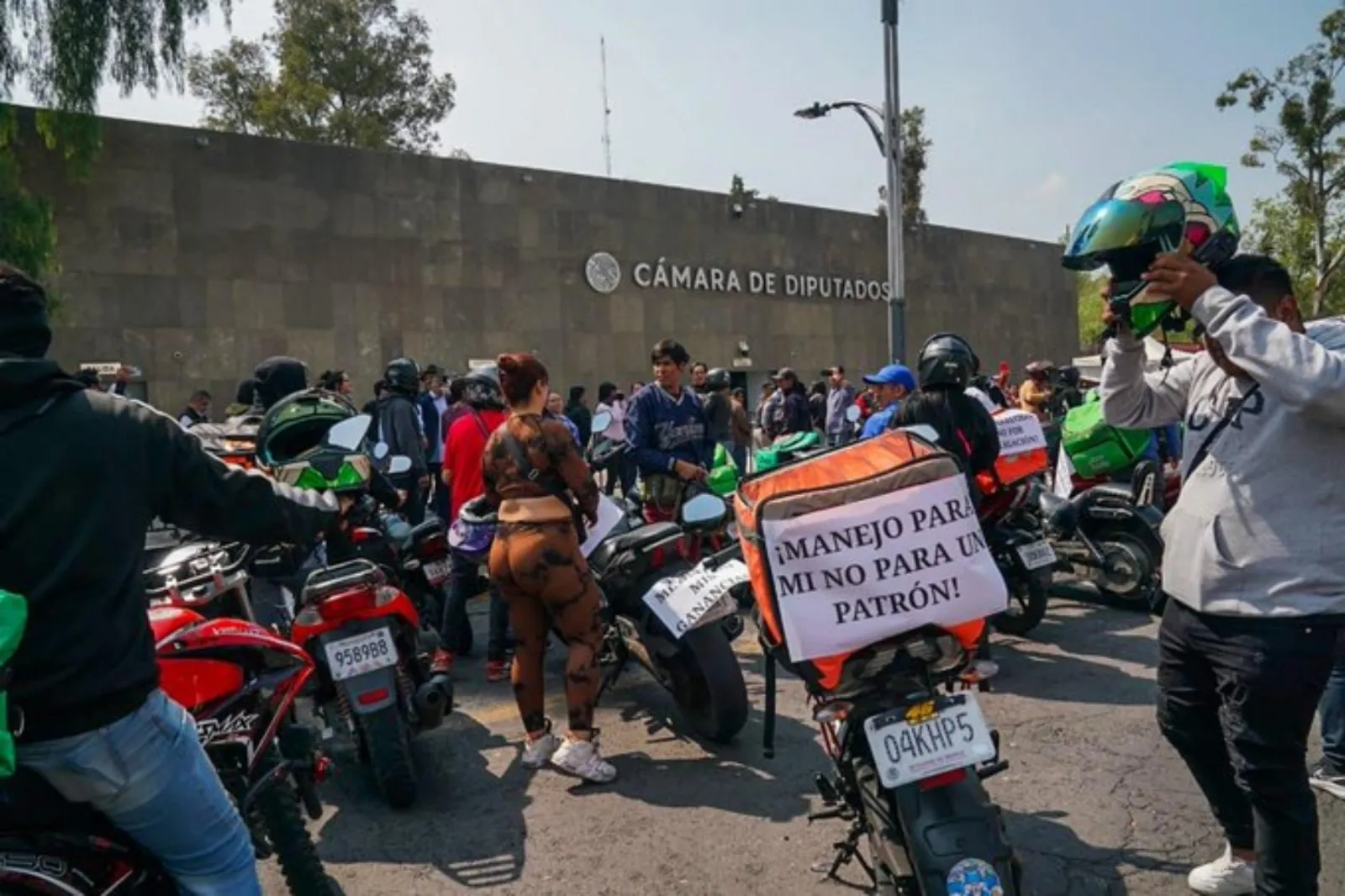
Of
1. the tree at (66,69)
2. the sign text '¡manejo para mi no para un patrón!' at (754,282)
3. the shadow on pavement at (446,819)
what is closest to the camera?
the shadow on pavement at (446,819)

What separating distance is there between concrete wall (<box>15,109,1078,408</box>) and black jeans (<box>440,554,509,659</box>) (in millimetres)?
12904

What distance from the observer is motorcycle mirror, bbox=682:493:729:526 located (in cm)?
440

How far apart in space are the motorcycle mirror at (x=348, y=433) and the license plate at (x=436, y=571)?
6.92ft

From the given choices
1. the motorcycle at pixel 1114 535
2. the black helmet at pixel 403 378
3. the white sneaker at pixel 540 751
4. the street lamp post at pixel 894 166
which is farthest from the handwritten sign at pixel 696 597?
the street lamp post at pixel 894 166

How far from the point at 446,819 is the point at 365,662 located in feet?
2.17

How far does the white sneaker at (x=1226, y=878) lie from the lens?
307 centimetres

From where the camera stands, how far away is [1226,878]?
310 cm

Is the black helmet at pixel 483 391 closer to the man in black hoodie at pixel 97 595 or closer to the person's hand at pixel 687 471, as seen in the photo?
the person's hand at pixel 687 471

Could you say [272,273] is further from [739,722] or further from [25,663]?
[25,663]

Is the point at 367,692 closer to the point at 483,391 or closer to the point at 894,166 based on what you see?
the point at 483,391

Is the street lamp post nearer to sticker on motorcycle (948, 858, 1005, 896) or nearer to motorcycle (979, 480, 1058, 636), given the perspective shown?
motorcycle (979, 480, 1058, 636)

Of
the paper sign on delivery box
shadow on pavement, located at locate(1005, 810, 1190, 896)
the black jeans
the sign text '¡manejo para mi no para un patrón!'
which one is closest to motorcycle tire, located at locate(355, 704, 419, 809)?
the black jeans

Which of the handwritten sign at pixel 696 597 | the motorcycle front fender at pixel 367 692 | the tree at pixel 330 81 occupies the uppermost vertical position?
the tree at pixel 330 81

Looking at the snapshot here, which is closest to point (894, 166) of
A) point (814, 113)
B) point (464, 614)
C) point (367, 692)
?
point (814, 113)
